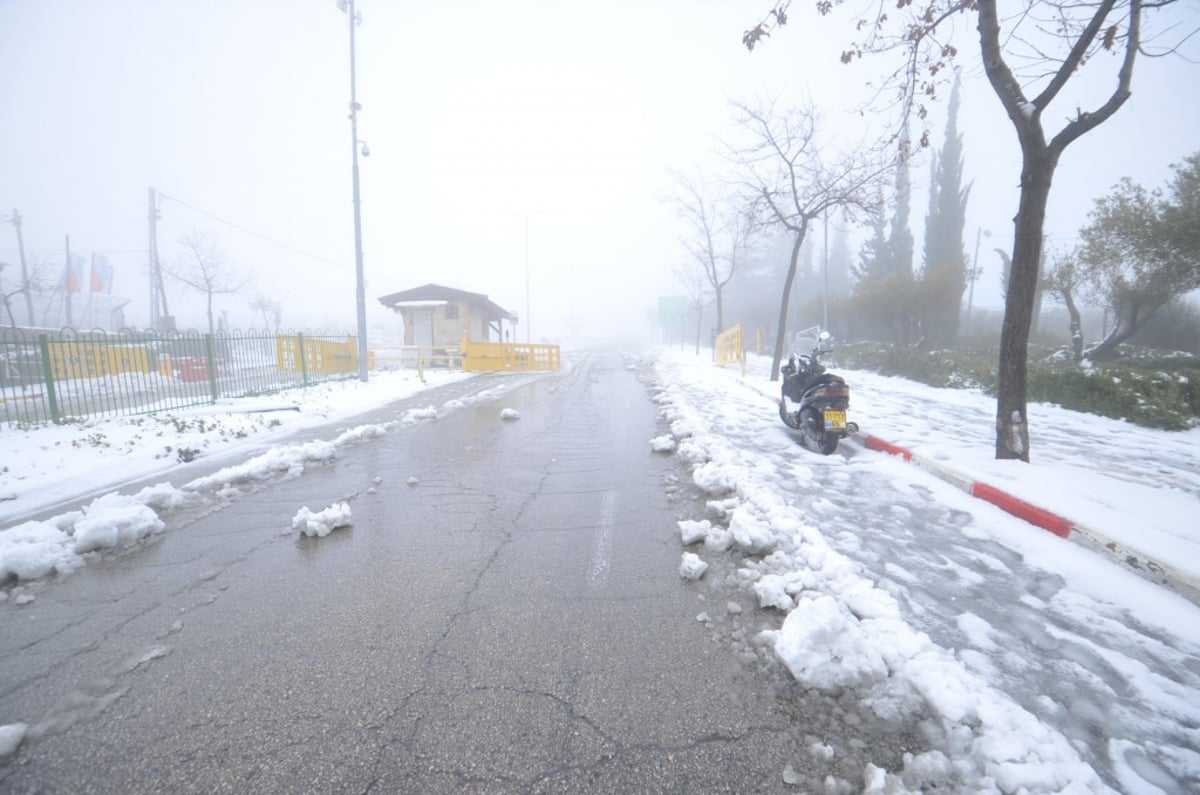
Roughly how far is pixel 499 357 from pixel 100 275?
132 feet

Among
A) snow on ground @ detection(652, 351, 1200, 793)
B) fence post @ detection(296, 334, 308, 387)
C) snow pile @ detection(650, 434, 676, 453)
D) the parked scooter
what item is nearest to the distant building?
fence post @ detection(296, 334, 308, 387)

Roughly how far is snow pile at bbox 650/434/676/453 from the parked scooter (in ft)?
6.39

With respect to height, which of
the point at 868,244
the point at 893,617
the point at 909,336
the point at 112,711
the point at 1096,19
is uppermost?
the point at 868,244

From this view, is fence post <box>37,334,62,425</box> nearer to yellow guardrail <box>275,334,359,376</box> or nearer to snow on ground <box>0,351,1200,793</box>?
snow on ground <box>0,351,1200,793</box>

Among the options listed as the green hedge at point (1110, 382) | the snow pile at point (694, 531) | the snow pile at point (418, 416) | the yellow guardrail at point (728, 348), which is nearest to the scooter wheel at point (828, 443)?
the snow pile at point (694, 531)

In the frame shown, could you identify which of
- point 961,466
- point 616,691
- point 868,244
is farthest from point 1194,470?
point 868,244

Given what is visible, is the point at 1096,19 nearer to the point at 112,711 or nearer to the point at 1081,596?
the point at 1081,596

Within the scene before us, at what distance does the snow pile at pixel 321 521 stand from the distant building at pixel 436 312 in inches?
885

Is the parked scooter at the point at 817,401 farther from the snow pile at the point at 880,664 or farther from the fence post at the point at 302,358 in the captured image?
the fence post at the point at 302,358

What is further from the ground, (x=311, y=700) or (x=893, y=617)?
(x=893, y=617)

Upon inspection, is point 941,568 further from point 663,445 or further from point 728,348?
point 728,348

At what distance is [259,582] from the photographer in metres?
3.18

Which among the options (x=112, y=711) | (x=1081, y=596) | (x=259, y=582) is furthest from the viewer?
(x=259, y=582)

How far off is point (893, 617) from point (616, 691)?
155 cm
